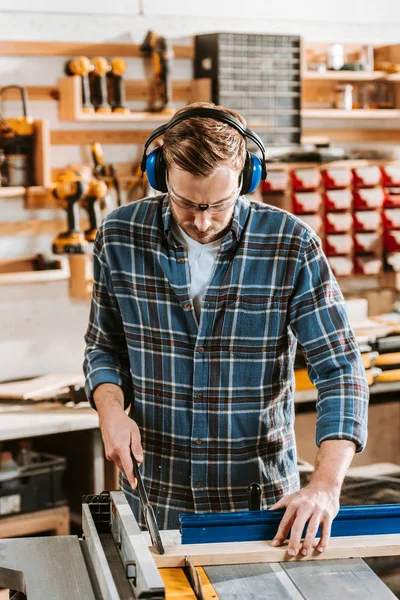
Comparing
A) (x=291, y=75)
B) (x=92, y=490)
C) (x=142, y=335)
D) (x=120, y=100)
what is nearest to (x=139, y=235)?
(x=142, y=335)

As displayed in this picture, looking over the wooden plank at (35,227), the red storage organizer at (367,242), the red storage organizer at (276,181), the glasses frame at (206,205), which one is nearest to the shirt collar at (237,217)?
the glasses frame at (206,205)

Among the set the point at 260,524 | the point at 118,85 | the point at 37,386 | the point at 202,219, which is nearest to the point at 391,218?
the point at 118,85

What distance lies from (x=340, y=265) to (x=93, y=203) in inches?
47.3

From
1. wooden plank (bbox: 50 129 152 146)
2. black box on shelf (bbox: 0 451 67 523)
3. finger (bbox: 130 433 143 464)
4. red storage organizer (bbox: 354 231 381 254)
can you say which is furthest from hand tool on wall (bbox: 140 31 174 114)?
finger (bbox: 130 433 143 464)

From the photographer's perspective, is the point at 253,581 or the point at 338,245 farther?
the point at 338,245

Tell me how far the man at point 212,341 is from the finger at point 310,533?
29 cm

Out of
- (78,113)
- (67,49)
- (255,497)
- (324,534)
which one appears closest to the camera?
(324,534)

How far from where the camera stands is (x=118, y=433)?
1.77 m

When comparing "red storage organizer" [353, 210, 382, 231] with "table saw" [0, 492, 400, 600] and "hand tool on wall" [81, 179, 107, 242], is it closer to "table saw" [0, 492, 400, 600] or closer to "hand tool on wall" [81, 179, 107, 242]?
"hand tool on wall" [81, 179, 107, 242]

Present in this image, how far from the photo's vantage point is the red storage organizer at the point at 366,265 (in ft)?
13.8

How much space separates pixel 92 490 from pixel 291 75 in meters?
1.88

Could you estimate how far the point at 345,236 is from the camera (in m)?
4.15

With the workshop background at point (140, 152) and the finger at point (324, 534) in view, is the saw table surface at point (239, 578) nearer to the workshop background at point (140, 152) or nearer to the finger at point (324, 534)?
the finger at point (324, 534)

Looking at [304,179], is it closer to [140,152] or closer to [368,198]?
[368,198]
